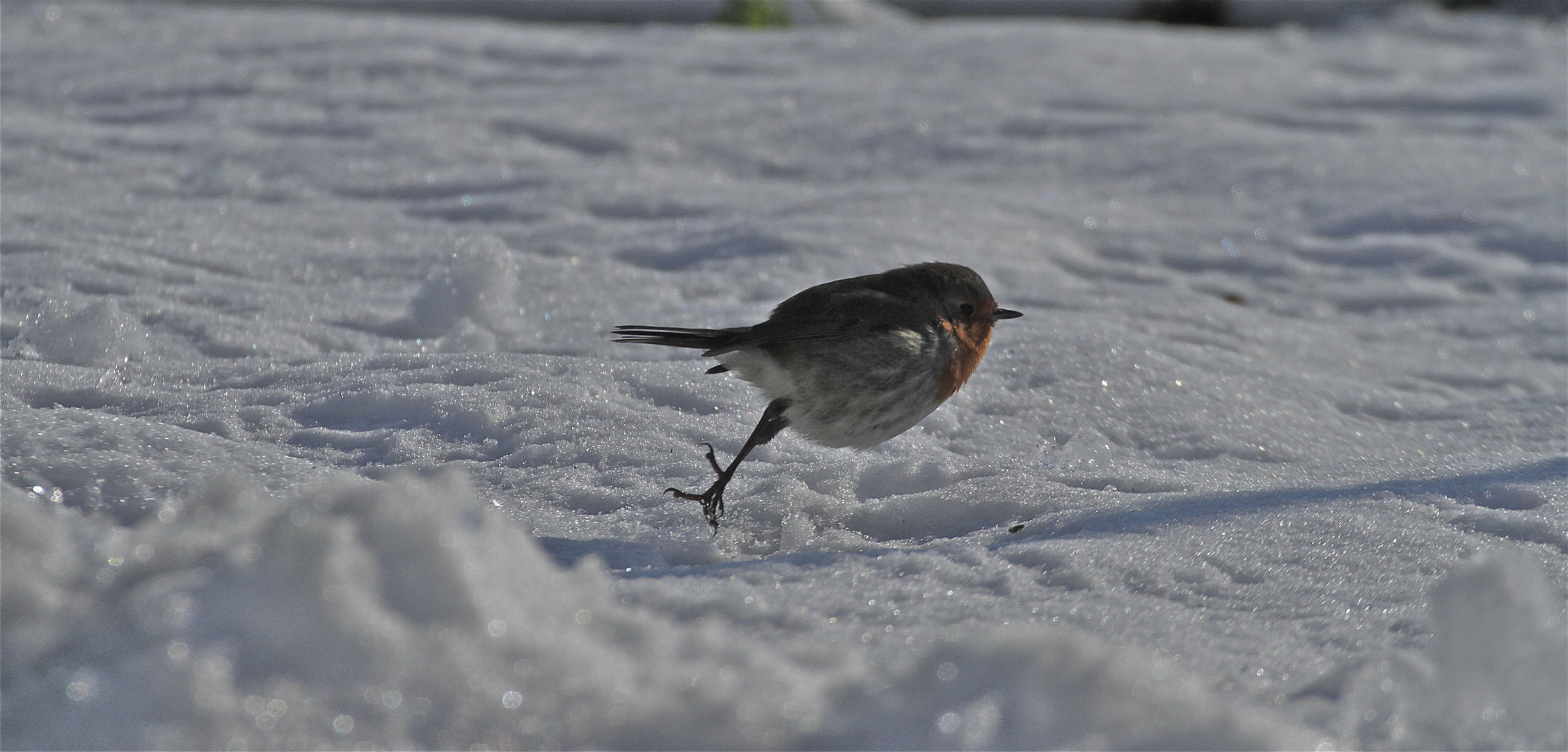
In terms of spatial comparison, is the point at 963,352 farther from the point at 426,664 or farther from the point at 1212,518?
the point at 426,664

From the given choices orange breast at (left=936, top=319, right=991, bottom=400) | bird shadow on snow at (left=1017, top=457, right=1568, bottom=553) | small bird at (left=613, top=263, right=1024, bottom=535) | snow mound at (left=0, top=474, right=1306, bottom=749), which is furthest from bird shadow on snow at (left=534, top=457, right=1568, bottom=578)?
snow mound at (left=0, top=474, right=1306, bottom=749)

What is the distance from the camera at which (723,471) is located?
291cm

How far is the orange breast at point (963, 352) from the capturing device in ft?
10.1

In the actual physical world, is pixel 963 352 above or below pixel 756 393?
above

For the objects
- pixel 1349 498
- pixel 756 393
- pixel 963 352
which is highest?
pixel 963 352

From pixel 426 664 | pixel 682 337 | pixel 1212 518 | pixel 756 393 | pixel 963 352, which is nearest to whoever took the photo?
pixel 426 664

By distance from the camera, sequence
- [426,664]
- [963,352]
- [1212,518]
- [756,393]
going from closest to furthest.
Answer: [426,664]
[1212,518]
[963,352]
[756,393]

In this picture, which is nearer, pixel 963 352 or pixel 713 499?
pixel 713 499

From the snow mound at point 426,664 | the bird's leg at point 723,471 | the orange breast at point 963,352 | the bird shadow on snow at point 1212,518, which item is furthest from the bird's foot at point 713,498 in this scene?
the snow mound at point 426,664

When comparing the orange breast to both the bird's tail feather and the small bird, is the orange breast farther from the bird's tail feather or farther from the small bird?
the bird's tail feather

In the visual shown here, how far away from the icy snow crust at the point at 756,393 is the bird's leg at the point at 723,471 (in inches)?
2.3

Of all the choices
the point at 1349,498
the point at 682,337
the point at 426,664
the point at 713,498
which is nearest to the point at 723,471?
the point at 713,498

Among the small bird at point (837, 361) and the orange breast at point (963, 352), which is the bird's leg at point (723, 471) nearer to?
the small bird at point (837, 361)

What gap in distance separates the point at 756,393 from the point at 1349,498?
170 cm
